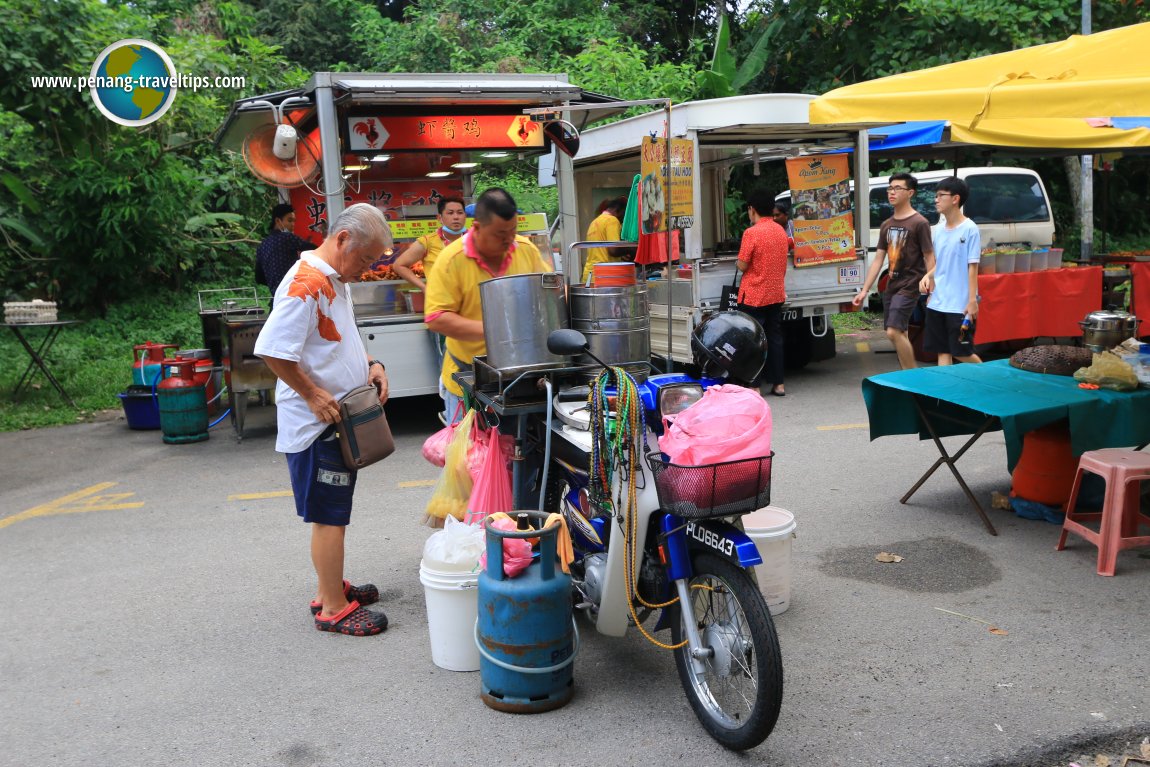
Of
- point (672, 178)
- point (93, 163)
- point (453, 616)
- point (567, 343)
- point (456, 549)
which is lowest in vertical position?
point (453, 616)

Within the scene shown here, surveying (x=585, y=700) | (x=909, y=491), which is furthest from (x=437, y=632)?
(x=909, y=491)

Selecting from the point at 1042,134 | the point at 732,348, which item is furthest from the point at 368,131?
the point at 732,348

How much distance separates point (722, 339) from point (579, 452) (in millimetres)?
732

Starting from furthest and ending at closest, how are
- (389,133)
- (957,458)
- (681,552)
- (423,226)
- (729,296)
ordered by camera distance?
(423,226) < (729,296) < (389,133) < (957,458) < (681,552)

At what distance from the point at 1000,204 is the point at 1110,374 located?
876 centimetres

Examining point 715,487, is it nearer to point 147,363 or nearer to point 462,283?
point 462,283

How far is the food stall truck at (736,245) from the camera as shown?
931 cm

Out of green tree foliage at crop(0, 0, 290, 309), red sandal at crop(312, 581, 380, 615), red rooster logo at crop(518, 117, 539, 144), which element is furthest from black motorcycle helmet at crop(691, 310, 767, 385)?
green tree foliage at crop(0, 0, 290, 309)

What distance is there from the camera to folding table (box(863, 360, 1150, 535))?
491 centimetres


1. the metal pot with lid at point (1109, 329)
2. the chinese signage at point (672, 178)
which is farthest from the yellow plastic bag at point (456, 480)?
the metal pot with lid at point (1109, 329)

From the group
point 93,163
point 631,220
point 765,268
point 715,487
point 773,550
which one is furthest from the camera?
point 93,163

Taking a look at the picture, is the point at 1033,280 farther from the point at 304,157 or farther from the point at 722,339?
the point at 722,339

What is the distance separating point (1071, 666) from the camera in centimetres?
374

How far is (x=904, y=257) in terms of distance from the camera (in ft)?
27.7
